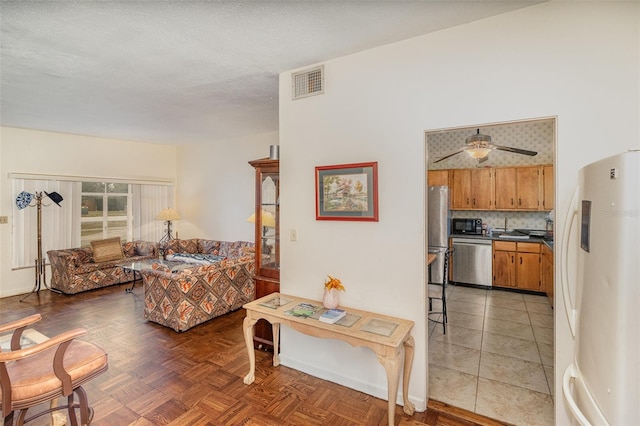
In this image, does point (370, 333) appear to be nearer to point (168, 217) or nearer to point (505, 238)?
point (505, 238)

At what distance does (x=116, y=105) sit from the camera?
3797mm

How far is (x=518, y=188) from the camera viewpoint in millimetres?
5125

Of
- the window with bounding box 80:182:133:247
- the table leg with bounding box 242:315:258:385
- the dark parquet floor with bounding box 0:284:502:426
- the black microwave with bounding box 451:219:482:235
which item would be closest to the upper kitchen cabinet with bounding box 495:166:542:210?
the black microwave with bounding box 451:219:482:235

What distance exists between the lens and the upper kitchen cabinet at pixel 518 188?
16.4 ft

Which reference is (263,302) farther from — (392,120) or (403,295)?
(392,120)

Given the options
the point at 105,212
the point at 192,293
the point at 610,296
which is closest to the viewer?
the point at 610,296

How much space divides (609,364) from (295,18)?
2.35 m

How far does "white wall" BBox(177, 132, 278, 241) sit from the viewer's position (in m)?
5.96

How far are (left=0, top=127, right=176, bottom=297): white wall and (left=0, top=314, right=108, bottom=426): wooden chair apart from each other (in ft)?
14.3

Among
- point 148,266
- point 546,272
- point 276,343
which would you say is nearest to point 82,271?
point 148,266

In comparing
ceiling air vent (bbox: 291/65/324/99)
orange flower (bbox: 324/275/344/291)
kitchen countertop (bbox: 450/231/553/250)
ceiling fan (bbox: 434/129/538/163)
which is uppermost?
ceiling air vent (bbox: 291/65/324/99)

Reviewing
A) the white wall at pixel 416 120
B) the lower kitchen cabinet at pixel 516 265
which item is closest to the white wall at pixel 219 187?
the white wall at pixel 416 120

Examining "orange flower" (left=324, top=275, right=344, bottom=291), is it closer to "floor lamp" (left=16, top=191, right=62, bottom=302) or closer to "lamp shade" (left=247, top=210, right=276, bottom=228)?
"lamp shade" (left=247, top=210, right=276, bottom=228)

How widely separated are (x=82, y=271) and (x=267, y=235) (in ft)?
13.4
